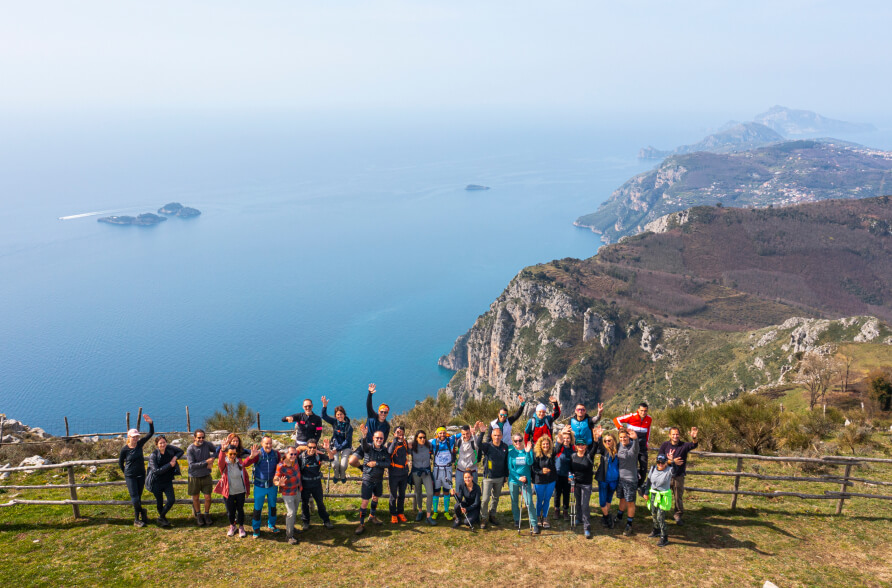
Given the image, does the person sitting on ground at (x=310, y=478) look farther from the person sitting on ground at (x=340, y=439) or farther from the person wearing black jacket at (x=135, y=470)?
the person wearing black jacket at (x=135, y=470)

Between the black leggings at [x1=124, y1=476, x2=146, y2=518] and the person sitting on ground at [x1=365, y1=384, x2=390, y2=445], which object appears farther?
the person sitting on ground at [x1=365, y1=384, x2=390, y2=445]

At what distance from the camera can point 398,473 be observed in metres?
10.2

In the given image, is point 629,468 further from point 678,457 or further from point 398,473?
point 398,473

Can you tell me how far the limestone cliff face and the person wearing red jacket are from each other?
69.8 m

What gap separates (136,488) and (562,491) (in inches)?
320

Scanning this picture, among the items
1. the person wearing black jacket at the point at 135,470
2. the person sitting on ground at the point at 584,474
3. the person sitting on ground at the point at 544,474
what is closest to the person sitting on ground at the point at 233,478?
the person wearing black jacket at the point at 135,470

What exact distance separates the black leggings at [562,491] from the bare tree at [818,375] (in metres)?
26.8

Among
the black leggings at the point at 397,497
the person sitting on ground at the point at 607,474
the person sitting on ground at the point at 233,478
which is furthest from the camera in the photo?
the black leggings at the point at 397,497

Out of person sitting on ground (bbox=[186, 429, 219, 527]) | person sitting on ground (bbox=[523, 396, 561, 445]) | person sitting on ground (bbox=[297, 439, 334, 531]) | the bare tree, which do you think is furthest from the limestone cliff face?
person sitting on ground (bbox=[186, 429, 219, 527])

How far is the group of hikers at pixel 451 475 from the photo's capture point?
9.66m

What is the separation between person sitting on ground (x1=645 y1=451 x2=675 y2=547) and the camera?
9.42 m

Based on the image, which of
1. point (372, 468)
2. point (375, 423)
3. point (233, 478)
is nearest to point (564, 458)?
point (372, 468)

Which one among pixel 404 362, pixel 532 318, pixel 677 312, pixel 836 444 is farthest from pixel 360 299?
pixel 836 444

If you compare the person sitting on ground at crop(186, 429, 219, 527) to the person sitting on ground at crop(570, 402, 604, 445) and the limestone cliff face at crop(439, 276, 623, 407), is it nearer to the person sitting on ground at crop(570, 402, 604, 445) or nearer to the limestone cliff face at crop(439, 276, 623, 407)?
the person sitting on ground at crop(570, 402, 604, 445)
